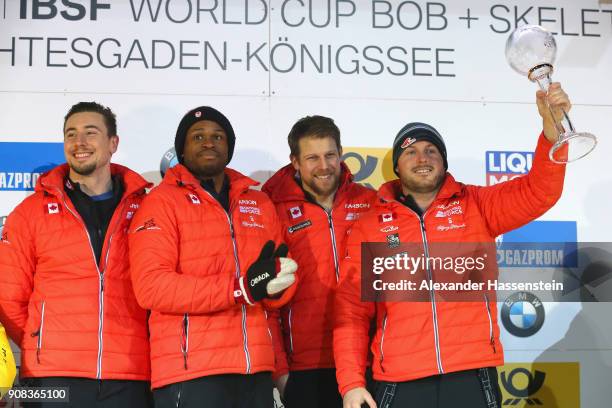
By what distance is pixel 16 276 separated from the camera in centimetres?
Result: 261

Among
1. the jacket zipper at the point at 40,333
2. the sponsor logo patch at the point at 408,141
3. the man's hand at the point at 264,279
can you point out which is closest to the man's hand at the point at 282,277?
the man's hand at the point at 264,279

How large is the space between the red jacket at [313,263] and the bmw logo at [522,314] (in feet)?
3.24

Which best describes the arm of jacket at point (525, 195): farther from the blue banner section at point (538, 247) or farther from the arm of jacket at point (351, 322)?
the blue banner section at point (538, 247)

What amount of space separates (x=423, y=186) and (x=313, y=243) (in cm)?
52

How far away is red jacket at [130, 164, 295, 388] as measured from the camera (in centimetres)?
236

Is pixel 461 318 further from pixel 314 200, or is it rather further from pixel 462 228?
pixel 314 200

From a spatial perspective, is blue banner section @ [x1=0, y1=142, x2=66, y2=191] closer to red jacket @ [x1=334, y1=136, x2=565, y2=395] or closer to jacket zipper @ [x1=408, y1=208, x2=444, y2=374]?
red jacket @ [x1=334, y1=136, x2=565, y2=395]

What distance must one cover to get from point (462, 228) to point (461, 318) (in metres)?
0.34

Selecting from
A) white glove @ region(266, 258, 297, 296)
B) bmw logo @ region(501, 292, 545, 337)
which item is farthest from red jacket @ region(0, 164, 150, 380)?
bmw logo @ region(501, 292, 545, 337)

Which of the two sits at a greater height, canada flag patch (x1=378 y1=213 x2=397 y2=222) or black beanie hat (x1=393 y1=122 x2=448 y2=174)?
black beanie hat (x1=393 y1=122 x2=448 y2=174)

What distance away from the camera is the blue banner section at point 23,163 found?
3377 millimetres

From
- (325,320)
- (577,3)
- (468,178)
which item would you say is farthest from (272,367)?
(577,3)

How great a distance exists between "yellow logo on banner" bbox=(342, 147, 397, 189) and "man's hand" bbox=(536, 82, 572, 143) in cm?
122

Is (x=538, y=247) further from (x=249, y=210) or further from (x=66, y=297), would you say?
(x=66, y=297)
